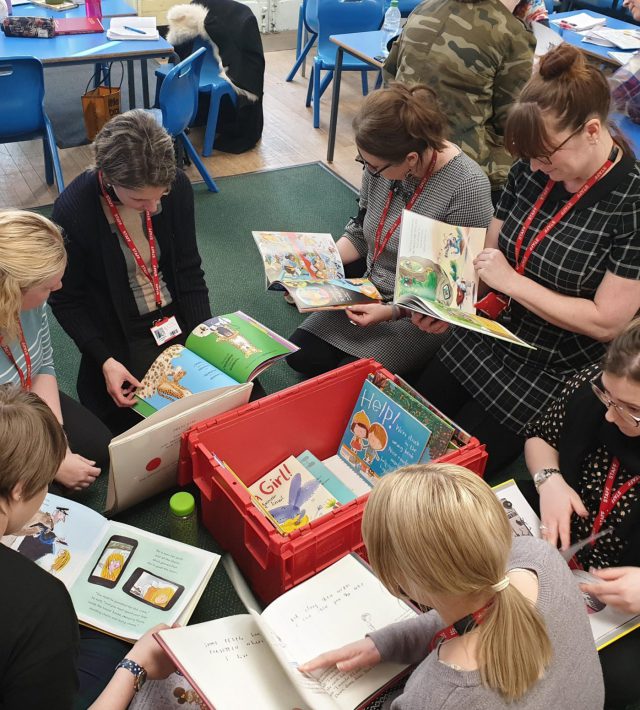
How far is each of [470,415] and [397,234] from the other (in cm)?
69

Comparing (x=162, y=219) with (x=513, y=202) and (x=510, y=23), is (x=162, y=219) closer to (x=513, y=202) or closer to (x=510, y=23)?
Answer: (x=513, y=202)

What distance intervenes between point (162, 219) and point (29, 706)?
1.51 meters

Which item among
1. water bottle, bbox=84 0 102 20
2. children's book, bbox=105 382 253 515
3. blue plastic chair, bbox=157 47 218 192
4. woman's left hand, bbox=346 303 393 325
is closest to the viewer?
children's book, bbox=105 382 253 515

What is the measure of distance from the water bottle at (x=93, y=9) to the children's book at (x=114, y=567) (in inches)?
136

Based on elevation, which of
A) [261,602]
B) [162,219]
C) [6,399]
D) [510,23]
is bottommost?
[261,602]

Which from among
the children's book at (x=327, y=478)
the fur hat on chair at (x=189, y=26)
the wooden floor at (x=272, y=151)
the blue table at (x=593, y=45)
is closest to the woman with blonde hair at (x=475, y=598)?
the children's book at (x=327, y=478)

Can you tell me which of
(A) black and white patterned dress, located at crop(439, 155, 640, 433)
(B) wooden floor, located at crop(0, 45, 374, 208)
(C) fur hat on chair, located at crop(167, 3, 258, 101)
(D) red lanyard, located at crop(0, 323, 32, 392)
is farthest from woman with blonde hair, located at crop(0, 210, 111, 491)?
(C) fur hat on chair, located at crop(167, 3, 258, 101)

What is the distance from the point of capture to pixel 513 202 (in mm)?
2113

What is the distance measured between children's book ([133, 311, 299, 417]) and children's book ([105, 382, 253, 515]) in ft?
0.33

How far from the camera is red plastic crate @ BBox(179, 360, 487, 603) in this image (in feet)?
5.36

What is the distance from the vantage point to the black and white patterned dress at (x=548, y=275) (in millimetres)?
1813

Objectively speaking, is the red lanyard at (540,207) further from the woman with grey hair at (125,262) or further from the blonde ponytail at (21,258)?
the blonde ponytail at (21,258)

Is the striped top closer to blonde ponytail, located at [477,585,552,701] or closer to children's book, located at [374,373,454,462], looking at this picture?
children's book, located at [374,373,454,462]

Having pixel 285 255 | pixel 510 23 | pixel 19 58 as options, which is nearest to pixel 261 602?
pixel 285 255
